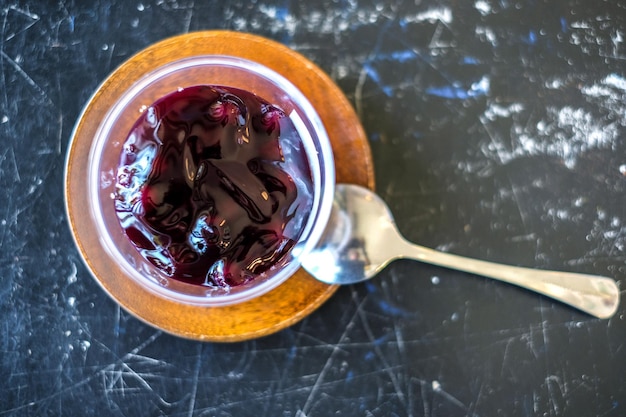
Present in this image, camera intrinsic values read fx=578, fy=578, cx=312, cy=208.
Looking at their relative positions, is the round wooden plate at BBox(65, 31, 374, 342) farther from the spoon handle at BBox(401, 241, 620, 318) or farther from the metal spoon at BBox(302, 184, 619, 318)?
the spoon handle at BBox(401, 241, 620, 318)

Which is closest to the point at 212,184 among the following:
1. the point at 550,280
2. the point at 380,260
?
the point at 380,260

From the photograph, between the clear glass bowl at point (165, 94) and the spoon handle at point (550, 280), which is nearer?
the clear glass bowl at point (165, 94)

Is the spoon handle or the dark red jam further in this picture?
the spoon handle

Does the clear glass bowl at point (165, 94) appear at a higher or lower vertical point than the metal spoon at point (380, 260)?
higher

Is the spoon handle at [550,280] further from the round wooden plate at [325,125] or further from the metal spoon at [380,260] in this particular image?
the round wooden plate at [325,125]

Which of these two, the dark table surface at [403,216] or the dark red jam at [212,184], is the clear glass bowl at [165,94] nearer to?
the dark red jam at [212,184]

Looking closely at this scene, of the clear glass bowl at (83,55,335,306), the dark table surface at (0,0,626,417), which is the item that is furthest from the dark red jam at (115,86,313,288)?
the dark table surface at (0,0,626,417)

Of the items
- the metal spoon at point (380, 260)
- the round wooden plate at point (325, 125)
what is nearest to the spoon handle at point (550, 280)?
the metal spoon at point (380, 260)

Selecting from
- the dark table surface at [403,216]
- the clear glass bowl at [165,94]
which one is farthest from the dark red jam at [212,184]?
the dark table surface at [403,216]

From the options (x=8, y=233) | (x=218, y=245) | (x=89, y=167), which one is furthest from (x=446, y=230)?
(x=8, y=233)
